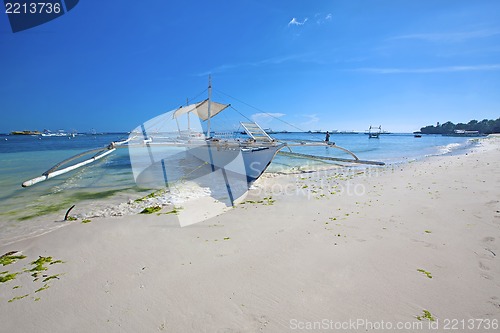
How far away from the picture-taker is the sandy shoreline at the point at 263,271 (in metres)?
2.05

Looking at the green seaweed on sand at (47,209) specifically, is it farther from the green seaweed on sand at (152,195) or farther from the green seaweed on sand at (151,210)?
the green seaweed on sand at (151,210)

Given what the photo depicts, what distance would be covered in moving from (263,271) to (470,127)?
440 feet

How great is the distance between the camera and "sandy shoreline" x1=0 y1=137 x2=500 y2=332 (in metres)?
2.05

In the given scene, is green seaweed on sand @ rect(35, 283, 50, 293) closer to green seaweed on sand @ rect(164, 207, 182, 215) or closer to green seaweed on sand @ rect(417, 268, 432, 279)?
green seaweed on sand @ rect(164, 207, 182, 215)

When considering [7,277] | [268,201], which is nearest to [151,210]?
[7,277]

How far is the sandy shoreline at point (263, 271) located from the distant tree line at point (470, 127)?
11035 centimetres

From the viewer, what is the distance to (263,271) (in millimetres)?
2682

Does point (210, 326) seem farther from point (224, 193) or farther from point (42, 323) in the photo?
point (224, 193)

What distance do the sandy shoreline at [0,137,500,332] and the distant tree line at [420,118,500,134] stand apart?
11035 cm

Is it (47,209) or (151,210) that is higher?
(151,210)

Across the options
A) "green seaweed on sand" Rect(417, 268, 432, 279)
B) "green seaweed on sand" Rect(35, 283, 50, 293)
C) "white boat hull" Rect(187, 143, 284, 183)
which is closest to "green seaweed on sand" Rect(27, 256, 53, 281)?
"green seaweed on sand" Rect(35, 283, 50, 293)

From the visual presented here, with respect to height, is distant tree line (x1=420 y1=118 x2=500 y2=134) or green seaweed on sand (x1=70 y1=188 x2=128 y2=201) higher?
distant tree line (x1=420 y1=118 x2=500 y2=134)

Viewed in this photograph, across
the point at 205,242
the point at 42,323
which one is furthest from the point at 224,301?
the point at 42,323

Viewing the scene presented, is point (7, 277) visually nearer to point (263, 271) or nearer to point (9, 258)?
point (9, 258)
